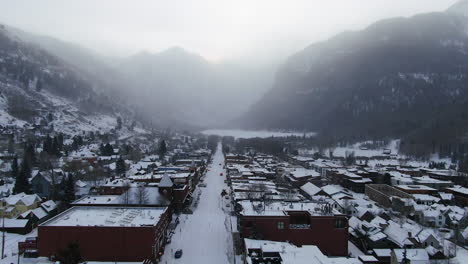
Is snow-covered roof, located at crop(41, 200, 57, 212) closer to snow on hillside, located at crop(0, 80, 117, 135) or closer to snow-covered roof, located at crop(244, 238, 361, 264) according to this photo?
snow-covered roof, located at crop(244, 238, 361, 264)

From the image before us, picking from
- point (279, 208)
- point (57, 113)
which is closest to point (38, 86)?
point (57, 113)

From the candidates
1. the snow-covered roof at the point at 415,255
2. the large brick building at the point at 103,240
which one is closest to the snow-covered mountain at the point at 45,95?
the large brick building at the point at 103,240

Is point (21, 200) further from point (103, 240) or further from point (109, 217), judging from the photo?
point (103, 240)

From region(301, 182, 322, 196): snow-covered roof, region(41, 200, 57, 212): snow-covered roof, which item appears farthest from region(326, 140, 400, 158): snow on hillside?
region(41, 200, 57, 212): snow-covered roof

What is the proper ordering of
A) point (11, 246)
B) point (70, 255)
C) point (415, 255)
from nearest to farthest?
point (70, 255), point (415, 255), point (11, 246)

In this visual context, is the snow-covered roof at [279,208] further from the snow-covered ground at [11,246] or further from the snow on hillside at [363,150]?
the snow on hillside at [363,150]

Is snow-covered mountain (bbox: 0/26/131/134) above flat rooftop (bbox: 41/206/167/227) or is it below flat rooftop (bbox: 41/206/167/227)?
above

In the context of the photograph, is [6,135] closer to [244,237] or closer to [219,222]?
[219,222]
